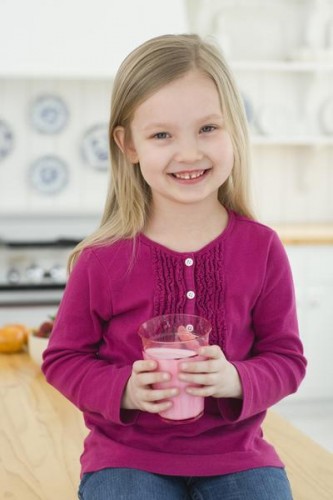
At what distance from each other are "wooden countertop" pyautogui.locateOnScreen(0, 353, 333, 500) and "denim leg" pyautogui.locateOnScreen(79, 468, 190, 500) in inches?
5.1

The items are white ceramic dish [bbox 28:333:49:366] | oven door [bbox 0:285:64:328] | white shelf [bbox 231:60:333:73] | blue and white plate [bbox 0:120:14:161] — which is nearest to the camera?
white ceramic dish [bbox 28:333:49:366]

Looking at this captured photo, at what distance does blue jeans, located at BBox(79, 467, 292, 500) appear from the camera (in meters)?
1.29

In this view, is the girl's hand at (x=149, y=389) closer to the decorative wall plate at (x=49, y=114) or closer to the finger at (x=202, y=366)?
the finger at (x=202, y=366)

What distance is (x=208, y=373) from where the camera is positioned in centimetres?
121

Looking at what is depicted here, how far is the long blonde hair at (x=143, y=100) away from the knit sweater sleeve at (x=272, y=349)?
0.49ft

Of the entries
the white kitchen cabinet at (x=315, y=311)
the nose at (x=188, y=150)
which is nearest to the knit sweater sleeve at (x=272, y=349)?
the nose at (x=188, y=150)

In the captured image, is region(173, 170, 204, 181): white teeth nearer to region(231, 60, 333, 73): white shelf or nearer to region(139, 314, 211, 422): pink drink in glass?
region(139, 314, 211, 422): pink drink in glass

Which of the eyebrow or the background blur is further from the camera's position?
the background blur

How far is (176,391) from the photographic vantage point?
1.19m

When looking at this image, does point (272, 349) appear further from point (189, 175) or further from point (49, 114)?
point (49, 114)

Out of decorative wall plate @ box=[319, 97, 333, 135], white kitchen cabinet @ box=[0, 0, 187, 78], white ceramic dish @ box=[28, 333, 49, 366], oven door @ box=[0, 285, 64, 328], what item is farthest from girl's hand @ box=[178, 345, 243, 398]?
decorative wall plate @ box=[319, 97, 333, 135]

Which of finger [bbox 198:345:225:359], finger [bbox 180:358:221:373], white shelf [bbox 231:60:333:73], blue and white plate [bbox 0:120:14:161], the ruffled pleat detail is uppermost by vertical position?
white shelf [bbox 231:60:333:73]

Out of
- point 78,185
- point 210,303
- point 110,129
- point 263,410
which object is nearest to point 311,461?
point 263,410

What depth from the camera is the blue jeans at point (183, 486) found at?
129 centimetres
